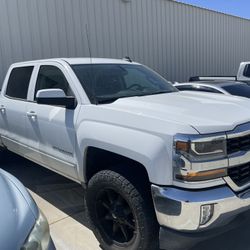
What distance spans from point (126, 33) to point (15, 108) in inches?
232

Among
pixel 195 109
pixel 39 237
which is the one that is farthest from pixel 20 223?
pixel 195 109

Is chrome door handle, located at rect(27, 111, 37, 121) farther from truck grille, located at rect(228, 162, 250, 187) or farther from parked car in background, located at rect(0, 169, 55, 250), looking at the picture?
truck grille, located at rect(228, 162, 250, 187)

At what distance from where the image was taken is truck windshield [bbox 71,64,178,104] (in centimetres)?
372

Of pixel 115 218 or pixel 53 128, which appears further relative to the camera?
pixel 53 128

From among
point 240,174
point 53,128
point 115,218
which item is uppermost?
point 53,128

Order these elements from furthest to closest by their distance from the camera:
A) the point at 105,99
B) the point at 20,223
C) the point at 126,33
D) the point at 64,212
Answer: the point at 126,33, the point at 64,212, the point at 105,99, the point at 20,223

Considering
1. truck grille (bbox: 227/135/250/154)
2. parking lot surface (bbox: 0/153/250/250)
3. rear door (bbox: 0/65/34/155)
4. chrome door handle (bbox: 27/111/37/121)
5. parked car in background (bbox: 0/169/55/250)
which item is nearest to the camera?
parked car in background (bbox: 0/169/55/250)

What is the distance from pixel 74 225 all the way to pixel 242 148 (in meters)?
2.17

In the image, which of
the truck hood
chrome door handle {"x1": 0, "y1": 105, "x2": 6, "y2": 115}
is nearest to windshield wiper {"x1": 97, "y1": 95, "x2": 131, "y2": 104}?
the truck hood

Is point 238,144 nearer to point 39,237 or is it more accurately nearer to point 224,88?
point 39,237

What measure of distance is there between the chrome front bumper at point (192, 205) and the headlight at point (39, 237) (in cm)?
91

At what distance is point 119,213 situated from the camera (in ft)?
10.4

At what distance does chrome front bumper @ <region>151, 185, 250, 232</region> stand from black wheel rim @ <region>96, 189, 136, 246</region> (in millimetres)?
433

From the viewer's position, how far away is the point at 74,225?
400 cm
